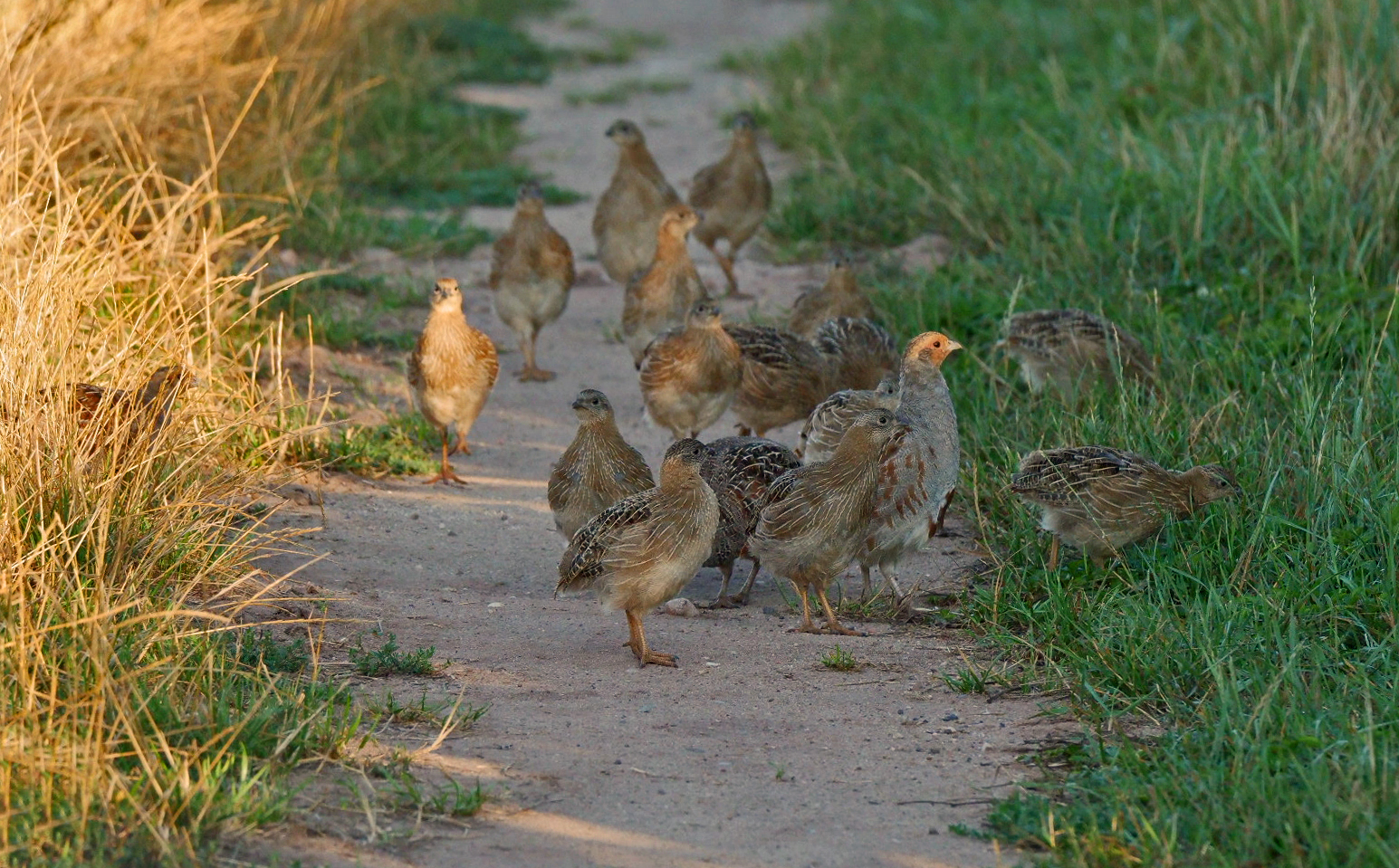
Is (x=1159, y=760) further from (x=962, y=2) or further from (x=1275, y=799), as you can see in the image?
(x=962, y=2)

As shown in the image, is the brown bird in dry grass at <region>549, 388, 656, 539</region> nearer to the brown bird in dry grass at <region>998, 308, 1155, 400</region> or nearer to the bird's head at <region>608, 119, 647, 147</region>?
the brown bird in dry grass at <region>998, 308, 1155, 400</region>

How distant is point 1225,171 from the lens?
1012 centimetres

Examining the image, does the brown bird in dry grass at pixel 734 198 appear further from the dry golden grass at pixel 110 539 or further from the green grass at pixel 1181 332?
the dry golden grass at pixel 110 539

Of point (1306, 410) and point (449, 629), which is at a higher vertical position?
point (1306, 410)

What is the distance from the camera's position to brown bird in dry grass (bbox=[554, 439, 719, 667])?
6066 mm

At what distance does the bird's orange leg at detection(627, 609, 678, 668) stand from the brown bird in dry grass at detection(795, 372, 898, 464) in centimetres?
174

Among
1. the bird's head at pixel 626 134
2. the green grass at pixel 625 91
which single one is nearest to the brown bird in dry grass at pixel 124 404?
the bird's head at pixel 626 134

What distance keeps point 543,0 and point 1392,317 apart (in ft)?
49.0

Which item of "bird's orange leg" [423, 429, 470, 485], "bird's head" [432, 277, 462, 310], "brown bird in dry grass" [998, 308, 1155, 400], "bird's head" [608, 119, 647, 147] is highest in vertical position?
"bird's head" [608, 119, 647, 147]

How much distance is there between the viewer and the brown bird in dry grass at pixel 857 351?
884cm

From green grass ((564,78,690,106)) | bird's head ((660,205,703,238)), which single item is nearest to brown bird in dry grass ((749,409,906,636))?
bird's head ((660,205,703,238))

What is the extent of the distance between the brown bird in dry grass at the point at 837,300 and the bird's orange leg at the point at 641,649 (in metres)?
3.65

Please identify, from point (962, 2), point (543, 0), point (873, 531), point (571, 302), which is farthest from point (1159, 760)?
point (543, 0)

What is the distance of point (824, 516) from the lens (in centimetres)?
645
